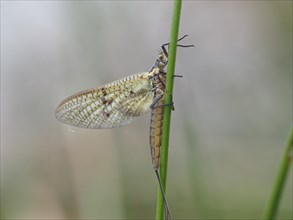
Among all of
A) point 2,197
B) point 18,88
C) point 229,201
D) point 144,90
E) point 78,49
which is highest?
point 144,90

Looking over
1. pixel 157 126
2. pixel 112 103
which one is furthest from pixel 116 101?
pixel 157 126

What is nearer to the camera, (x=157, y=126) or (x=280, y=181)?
(x=280, y=181)

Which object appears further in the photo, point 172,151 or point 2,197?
point 172,151

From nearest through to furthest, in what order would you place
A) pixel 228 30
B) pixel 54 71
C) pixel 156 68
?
pixel 156 68, pixel 54 71, pixel 228 30

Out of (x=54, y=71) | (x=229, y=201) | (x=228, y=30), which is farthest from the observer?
(x=228, y=30)

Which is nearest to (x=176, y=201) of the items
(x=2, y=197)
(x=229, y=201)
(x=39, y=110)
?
(x=229, y=201)

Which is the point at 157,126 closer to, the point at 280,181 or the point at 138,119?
the point at 280,181

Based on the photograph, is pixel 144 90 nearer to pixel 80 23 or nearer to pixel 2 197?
pixel 2 197

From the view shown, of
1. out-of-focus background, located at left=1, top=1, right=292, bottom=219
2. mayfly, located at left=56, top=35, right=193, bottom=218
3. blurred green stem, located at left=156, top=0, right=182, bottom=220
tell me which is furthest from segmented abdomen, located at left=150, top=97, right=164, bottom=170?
out-of-focus background, located at left=1, top=1, right=292, bottom=219
